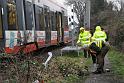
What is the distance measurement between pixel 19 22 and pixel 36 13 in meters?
4.89

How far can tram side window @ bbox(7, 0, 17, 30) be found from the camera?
1912 centimetres

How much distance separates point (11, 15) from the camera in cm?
1948

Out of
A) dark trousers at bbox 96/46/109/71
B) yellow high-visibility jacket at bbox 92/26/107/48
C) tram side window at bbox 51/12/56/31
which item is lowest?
dark trousers at bbox 96/46/109/71

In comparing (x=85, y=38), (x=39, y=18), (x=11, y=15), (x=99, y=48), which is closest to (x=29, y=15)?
(x=39, y=18)

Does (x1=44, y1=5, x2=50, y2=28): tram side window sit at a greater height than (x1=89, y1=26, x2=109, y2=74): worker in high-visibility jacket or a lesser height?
greater

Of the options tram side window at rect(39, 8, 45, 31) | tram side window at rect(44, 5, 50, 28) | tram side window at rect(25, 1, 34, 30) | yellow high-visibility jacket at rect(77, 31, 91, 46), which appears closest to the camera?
tram side window at rect(25, 1, 34, 30)

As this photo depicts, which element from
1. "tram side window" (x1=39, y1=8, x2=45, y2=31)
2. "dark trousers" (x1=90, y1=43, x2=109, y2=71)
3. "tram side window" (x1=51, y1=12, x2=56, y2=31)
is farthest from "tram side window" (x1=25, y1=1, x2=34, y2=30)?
"tram side window" (x1=51, y1=12, x2=56, y2=31)

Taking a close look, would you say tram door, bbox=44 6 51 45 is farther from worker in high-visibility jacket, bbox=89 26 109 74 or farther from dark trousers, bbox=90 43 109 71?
dark trousers, bbox=90 43 109 71

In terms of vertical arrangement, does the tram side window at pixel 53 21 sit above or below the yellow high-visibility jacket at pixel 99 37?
above

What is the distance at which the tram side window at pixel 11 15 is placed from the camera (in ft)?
62.7

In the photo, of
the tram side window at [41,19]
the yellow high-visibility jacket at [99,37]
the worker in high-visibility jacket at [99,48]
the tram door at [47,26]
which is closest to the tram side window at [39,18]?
the tram side window at [41,19]

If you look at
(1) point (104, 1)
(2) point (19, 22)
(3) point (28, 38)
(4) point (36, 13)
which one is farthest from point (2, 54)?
(1) point (104, 1)

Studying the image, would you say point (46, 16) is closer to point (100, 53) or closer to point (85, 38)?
point (85, 38)

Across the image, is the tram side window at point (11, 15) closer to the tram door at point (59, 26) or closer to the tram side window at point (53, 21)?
the tram side window at point (53, 21)
